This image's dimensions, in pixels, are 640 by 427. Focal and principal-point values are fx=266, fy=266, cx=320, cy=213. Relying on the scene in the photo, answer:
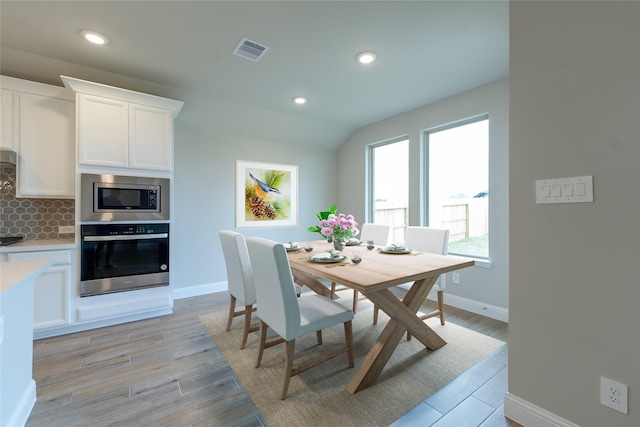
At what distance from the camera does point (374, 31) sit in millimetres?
2018

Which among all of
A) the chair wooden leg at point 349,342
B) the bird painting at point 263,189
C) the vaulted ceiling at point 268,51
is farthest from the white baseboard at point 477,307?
the bird painting at point 263,189

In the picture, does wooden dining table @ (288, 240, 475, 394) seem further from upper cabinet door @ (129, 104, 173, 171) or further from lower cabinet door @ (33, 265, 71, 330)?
lower cabinet door @ (33, 265, 71, 330)

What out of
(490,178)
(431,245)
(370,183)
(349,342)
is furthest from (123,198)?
(490,178)

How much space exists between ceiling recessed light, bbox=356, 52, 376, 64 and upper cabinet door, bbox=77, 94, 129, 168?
2324mm

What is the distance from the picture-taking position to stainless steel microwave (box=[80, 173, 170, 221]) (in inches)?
99.5

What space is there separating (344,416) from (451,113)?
3.28 metres

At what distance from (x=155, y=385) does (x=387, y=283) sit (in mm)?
1678

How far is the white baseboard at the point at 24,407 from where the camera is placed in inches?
53.7

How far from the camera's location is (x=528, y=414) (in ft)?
4.67

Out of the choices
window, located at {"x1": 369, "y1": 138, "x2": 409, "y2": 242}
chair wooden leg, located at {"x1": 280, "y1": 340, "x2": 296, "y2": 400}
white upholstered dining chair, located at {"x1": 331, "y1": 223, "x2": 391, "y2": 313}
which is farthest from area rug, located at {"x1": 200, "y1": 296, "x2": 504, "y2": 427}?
window, located at {"x1": 369, "y1": 138, "x2": 409, "y2": 242}

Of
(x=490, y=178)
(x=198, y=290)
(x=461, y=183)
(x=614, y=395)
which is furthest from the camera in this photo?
(x=198, y=290)

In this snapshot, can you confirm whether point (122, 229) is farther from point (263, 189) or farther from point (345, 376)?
point (345, 376)

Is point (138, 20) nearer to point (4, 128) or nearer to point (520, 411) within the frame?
point (4, 128)

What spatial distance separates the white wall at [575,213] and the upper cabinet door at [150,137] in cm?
304
